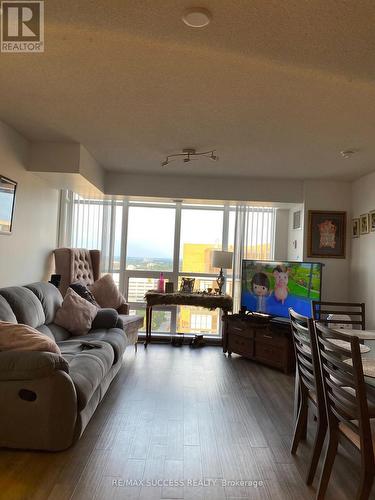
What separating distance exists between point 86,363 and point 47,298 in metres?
1.13

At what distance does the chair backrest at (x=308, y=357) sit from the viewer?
1.95 metres

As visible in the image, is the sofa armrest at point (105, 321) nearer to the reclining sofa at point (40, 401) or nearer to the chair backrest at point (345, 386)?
the reclining sofa at point (40, 401)

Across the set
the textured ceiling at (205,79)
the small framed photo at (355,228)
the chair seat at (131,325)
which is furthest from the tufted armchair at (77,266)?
the small framed photo at (355,228)

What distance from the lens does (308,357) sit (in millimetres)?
2104

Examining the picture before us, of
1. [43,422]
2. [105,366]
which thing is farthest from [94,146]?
[43,422]

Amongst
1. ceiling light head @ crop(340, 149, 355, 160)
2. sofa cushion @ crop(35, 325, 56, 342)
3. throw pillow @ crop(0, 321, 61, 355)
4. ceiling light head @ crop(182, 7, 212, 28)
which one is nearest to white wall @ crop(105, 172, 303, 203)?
ceiling light head @ crop(340, 149, 355, 160)

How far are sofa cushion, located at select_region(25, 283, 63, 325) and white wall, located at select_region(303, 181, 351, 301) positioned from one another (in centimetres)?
313

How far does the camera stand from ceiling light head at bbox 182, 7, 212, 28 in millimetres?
1596

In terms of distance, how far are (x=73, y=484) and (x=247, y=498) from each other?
0.93 m

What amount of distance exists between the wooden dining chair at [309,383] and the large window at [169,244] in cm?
324

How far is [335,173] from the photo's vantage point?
173 inches

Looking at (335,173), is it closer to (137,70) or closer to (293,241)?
(293,241)

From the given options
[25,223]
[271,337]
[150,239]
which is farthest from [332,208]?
[25,223]

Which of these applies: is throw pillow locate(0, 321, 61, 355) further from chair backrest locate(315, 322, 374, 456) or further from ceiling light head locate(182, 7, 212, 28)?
ceiling light head locate(182, 7, 212, 28)
